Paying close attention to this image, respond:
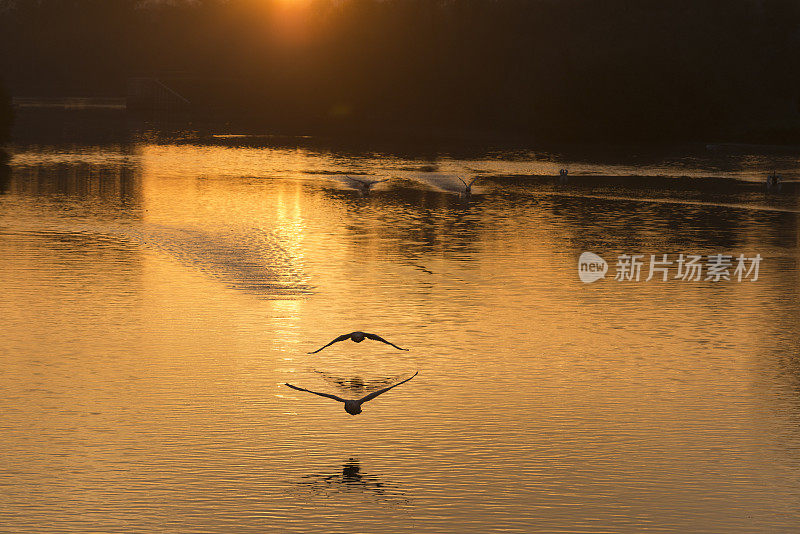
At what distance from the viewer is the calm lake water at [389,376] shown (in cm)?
1709

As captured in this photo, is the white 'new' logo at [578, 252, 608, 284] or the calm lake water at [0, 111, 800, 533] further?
the white 'new' logo at [578, 252, 608, 284]

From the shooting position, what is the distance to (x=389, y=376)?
23.4 m

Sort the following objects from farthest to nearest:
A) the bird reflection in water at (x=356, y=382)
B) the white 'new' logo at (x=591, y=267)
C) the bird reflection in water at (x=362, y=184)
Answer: the bird reflection in water at (x=362, y=184), the white 'new' logo at (x=591, y=267), the bird reflection in water at (x=356, y=382)

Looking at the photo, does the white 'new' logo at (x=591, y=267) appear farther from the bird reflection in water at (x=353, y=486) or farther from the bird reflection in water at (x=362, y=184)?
the bird reflection in water at (x=362, y=184)

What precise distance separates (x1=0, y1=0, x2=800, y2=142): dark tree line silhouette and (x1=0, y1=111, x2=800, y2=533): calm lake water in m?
75.8

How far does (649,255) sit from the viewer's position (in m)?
40.7

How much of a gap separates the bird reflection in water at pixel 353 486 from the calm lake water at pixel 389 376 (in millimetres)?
54

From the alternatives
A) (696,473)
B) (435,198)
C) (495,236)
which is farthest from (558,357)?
(435,198)

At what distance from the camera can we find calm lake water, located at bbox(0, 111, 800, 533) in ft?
56.1

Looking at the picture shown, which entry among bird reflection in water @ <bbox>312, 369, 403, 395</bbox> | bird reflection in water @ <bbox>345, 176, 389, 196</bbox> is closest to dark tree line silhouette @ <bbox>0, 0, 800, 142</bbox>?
bird reflection in water @ <bbox>345, 176, 389, 196</bbox>

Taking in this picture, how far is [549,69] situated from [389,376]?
118382 mm

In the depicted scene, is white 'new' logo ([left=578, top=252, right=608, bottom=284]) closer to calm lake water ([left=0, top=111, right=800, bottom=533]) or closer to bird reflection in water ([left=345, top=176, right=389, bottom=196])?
calm lake water ([left=0, top=111, right=800, bottom=533])

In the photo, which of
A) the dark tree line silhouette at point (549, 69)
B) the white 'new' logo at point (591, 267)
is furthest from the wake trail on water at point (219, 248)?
the dark tree line silhouette at point (549, 69)

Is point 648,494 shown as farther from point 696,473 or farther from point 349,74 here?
point 349,74
